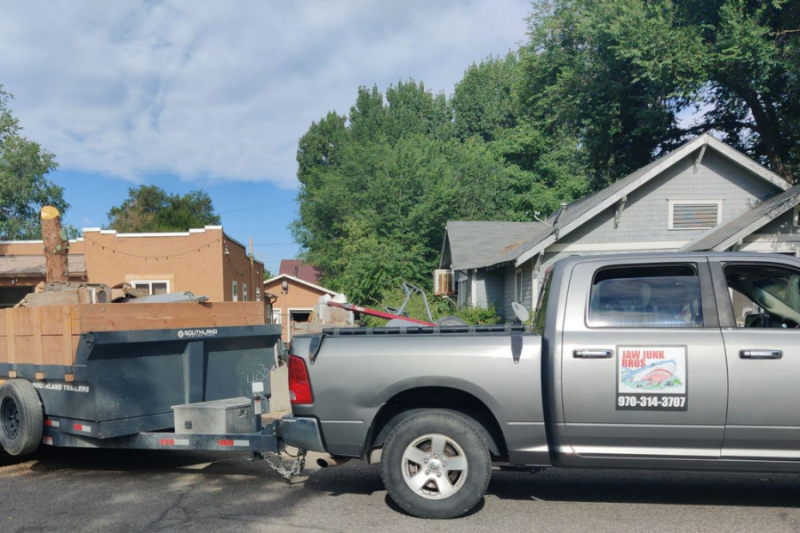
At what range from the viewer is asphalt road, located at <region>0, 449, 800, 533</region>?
5.12 m

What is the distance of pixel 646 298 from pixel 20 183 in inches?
1725

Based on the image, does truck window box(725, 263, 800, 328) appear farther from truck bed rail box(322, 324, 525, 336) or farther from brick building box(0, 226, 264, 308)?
brick building box(0, 226, 264, 308)

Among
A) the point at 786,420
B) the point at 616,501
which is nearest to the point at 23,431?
the point at 616,501

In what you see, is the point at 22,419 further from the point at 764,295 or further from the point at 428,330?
the point at 764,295

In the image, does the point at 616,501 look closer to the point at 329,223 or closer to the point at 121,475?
the point at 121,475

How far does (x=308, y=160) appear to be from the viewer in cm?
5719

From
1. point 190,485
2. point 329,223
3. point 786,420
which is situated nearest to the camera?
point 786,420

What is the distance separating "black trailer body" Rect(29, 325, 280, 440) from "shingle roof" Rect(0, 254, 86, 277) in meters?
18.2

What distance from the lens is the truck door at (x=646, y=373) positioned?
492 centimetres

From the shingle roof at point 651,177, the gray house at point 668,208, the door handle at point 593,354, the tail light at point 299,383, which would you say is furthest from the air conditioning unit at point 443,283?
the door handle at point 593,354

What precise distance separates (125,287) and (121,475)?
8.05 feet

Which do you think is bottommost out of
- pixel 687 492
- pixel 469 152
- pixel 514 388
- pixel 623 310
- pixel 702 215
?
pixel 687 492

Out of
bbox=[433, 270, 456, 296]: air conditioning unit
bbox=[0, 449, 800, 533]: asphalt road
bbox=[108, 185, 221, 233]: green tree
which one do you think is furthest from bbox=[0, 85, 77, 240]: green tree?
bbox=[0, 449, 800, 533]: asphalt road

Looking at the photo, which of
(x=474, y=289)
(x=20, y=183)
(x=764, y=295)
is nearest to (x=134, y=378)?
(x=764, y=295)
